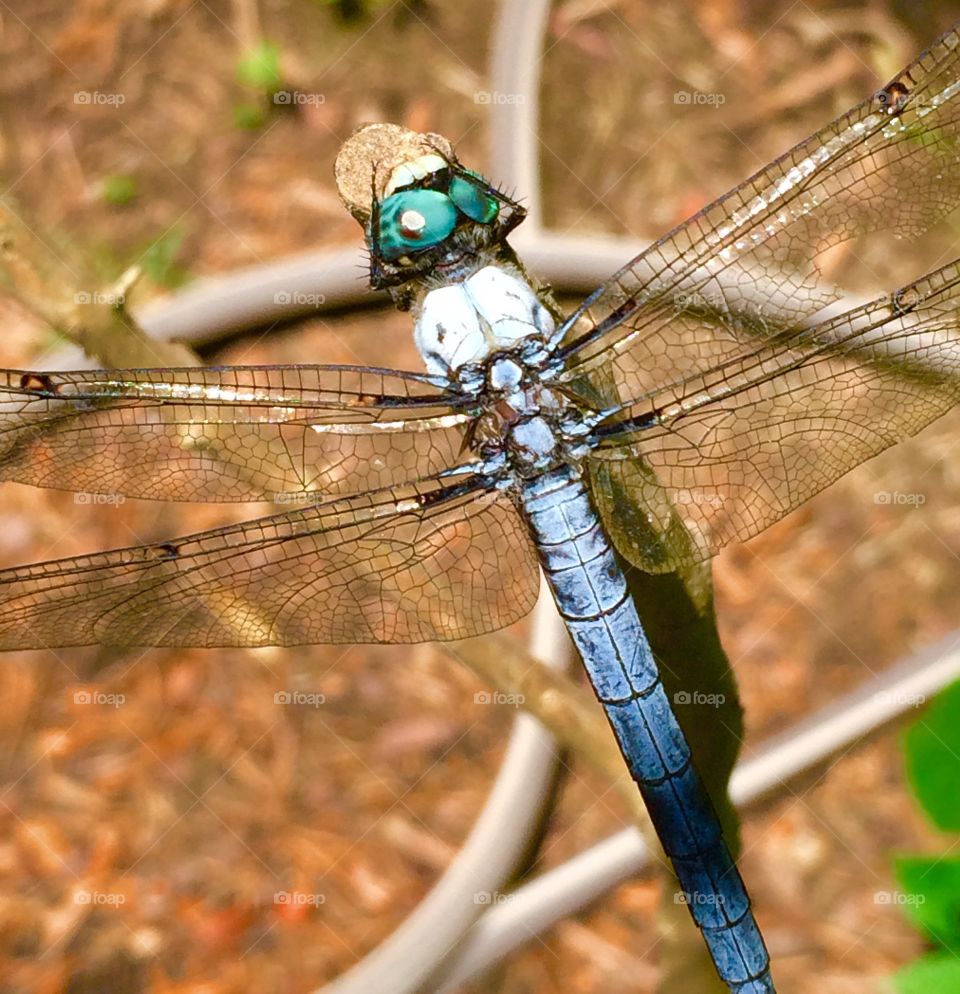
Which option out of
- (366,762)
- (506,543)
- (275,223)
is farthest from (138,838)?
(275,223)

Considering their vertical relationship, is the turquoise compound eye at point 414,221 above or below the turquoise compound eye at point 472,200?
below

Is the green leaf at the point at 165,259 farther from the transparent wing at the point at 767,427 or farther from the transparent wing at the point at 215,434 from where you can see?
the transparent wing at the point at 767,427

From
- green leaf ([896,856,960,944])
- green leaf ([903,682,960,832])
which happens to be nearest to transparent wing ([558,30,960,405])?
green leaf ([903,682,960,832])

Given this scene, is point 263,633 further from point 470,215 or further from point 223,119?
point 223,119

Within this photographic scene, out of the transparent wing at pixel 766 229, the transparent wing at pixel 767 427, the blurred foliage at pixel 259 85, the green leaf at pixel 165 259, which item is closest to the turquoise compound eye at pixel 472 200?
the transparent wing at pixel 766 229

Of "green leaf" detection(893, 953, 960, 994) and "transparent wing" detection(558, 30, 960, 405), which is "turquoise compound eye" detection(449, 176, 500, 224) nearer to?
"transparent wing" detection(558, 30, 960, 405)

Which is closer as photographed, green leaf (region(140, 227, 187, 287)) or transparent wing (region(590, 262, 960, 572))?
transparent wing (region(590, 262, 960, 572))
